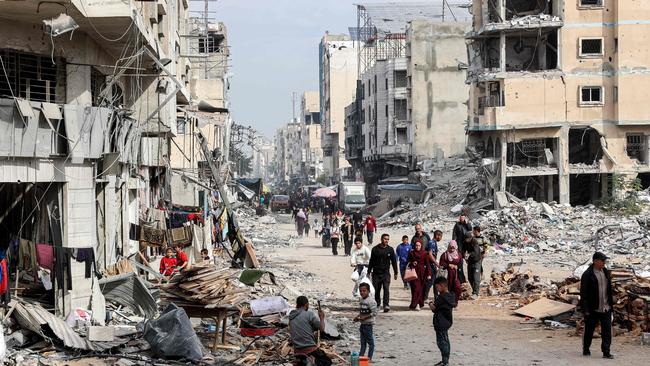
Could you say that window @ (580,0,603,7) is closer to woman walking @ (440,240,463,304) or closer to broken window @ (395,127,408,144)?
broken window @ (395,127,408,144)

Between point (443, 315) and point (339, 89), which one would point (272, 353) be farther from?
point (339, 89)

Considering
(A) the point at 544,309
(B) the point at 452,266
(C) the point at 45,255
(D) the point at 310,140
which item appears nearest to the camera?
(C) the point at 45,255

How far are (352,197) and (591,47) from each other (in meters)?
22.9

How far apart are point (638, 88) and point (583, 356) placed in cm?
3606

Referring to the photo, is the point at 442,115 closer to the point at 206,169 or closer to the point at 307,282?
the point at 206,169

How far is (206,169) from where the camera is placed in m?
38.6

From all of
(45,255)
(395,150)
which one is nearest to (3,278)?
(45,255)

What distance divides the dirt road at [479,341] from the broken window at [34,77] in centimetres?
660

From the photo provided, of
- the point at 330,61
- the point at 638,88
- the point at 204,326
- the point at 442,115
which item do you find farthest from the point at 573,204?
the point at 330,61

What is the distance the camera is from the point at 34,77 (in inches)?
643

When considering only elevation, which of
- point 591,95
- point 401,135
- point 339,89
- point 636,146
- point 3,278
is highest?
point 339,89

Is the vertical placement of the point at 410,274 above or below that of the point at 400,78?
below

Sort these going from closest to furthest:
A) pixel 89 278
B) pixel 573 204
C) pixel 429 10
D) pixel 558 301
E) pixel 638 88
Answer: pixel 89 278, pixel 558 301, pixel 638 88, pixel 573 204, pixel 429 10

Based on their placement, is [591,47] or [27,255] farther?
[591,47]
